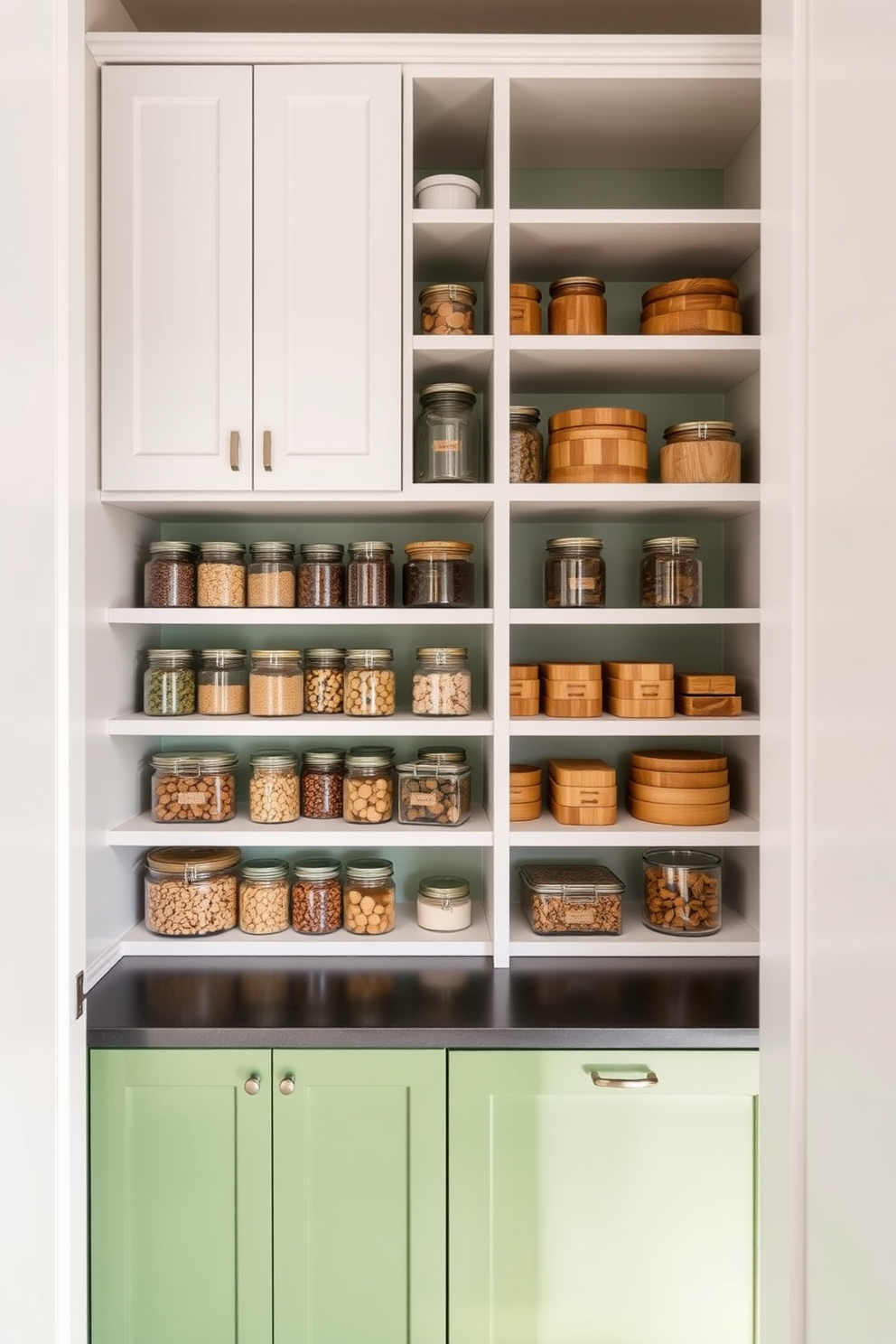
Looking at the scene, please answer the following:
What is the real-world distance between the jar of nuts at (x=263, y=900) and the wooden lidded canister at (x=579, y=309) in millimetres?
1182

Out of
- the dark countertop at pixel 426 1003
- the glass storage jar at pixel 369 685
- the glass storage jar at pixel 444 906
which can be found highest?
the glass storage jar at pixel 369 685

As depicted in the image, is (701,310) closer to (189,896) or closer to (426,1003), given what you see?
(426,1003)

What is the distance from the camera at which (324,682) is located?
1.79 m

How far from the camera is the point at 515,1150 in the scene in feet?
4.58

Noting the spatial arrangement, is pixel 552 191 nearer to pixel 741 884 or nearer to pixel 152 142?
pixel 152 142

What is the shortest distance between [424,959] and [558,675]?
1.97 ft

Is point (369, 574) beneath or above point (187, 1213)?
above

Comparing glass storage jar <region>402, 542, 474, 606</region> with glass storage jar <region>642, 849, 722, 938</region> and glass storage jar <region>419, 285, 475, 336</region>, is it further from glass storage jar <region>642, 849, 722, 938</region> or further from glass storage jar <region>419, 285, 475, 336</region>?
glass storage jar <region>642, 849, 722, 938</region>

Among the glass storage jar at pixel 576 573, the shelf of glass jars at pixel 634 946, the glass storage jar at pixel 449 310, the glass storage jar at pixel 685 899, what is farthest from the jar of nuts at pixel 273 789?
the glass storage jar at pixel 449 310

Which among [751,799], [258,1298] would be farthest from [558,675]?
[258,1298]

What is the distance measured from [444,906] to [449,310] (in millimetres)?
1145

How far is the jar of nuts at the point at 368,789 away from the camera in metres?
1.75

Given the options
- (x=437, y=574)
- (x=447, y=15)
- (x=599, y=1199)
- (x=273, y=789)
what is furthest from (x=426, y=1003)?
(x=447, y=15)

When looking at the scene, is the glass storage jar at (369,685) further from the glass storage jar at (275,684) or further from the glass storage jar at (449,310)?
the glass storage jar at (449,310)
